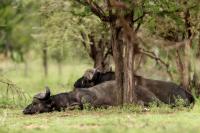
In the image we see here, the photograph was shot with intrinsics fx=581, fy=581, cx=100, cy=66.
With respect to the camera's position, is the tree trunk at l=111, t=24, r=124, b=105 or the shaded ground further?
the tree trunk at l=111, t=24, r=124, b=105

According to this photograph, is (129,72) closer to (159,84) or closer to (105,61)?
(159,84)

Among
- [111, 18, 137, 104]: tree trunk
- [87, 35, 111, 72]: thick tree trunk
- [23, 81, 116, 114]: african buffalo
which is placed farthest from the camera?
[87, 35, 111, 72]: thick tree trunk

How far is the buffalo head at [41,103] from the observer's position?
637 inches

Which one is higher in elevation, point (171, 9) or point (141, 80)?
point (171, 9)

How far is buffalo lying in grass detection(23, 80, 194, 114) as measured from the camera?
1636 cm

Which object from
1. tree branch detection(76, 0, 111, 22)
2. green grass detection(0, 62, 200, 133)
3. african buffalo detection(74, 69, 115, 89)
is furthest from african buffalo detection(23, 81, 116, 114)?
tree branch detection(76, 0, 111, 22)

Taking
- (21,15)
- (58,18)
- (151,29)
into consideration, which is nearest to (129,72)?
(151,29)

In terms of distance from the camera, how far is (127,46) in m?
16.1

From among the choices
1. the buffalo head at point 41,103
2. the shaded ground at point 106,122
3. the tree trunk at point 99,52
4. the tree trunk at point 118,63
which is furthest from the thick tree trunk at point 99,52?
the shaded ground at point 106,122

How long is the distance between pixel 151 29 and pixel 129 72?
4007mm

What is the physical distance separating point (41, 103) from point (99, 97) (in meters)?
1.76

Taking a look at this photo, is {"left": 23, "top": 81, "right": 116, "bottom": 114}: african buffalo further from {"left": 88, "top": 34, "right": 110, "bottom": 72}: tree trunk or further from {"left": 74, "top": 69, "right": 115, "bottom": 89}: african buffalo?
{"left": 88, "top": 34, "right": 110, "bottom": 72}: tree trunk

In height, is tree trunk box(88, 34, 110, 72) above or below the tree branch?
below

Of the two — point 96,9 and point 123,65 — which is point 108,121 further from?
point 96,9
